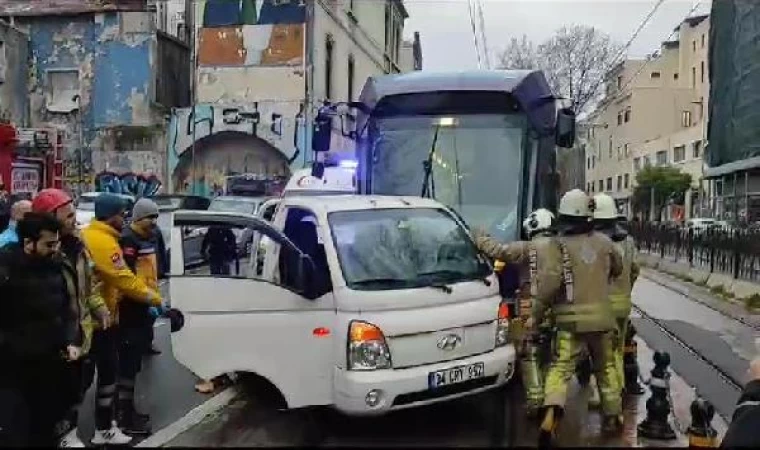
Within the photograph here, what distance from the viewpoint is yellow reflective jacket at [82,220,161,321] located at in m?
6.24

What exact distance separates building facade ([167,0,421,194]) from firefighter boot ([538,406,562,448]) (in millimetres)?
25674

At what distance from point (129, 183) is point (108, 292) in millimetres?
25957

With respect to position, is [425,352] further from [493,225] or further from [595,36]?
[595,36]

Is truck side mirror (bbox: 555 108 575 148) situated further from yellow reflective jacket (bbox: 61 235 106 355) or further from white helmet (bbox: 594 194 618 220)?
yellow reflective jacket (bbox: 61 235 106 355)

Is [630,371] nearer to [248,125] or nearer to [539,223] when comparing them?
[539,223]

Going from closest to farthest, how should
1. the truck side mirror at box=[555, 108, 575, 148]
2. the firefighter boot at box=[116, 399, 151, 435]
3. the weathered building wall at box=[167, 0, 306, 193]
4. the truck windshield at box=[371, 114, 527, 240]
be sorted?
the firefighter boot at box=[116, 399, 151, 435] → the truck windshield at box=[371, 114, 527, 240] → the truck side mirror at box=[555, 108, 575, 148] → the weathered building wall at box=[167, 0, 306, 193]

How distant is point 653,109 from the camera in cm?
7294

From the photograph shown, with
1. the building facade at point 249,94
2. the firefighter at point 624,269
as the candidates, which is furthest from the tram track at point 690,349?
the building facade at point 249,94

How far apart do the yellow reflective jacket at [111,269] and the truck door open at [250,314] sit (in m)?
0.50

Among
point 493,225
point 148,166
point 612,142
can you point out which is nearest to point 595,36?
point 612,142

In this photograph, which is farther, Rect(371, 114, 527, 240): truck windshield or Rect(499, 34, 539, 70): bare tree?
Rect(499, 34, 539, 70): bare tree

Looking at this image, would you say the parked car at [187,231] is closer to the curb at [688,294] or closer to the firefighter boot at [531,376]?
the firefighter boot at [531,376]

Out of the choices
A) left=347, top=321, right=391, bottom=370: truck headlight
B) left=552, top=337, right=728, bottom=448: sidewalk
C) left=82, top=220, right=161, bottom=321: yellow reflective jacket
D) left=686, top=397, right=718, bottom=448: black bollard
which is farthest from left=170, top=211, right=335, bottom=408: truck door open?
left=686, top=397, right=718, bottom=448: black bollard

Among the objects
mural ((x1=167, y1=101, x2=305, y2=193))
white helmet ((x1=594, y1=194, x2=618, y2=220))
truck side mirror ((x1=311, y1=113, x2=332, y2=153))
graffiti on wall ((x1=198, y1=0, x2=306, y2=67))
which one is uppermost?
graffiti on wall ((x1=198, y1=0, x2=306, y2=67))
